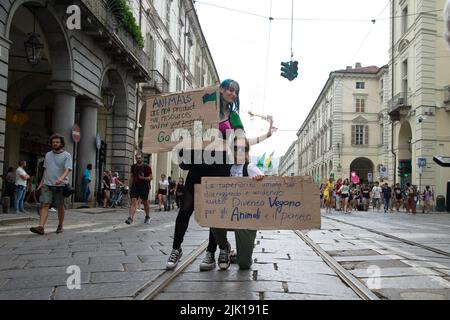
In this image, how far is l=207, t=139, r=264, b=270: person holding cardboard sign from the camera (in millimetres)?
4465

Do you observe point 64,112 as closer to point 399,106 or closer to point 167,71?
point 167,71

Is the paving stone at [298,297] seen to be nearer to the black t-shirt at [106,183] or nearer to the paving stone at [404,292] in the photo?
the paving stone at [404,292]

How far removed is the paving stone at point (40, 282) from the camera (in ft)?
12.9

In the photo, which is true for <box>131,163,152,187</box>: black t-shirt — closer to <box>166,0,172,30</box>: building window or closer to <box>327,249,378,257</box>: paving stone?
<box>327,249,378,257</box>: paving stone

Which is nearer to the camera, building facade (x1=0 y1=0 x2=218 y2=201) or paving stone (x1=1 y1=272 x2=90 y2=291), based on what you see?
paving stone (x1=1 y1=272 x2=90 y2=291)

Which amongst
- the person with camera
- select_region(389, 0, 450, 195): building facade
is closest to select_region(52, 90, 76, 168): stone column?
the person with camera

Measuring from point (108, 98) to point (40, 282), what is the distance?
16.1 m

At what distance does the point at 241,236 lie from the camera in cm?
450

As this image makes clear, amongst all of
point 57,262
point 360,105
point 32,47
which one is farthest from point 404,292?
point 360,105

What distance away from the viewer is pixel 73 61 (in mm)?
15266

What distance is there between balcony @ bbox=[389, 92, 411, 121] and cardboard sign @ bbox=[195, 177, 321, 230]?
30.3 meters
